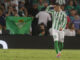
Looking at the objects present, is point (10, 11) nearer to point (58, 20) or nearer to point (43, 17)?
point (43, 17)

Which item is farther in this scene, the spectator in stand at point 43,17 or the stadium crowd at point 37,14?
the spectator in stand at point 43,17

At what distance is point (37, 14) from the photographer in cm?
1561

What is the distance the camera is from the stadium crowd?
1526 centimetres

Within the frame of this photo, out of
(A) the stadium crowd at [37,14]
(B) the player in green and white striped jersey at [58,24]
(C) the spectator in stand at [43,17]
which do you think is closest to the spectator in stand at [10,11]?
(A) the stadium crowd at [37,14]

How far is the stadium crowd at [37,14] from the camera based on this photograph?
15258 millimetres

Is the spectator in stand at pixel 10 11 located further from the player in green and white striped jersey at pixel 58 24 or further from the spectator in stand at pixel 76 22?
the player in green and white striped jersey at pixel 58 24

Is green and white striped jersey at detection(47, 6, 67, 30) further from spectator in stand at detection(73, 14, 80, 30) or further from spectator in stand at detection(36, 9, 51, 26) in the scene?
spectator in stand at detection(73, 14, 80, 30)
